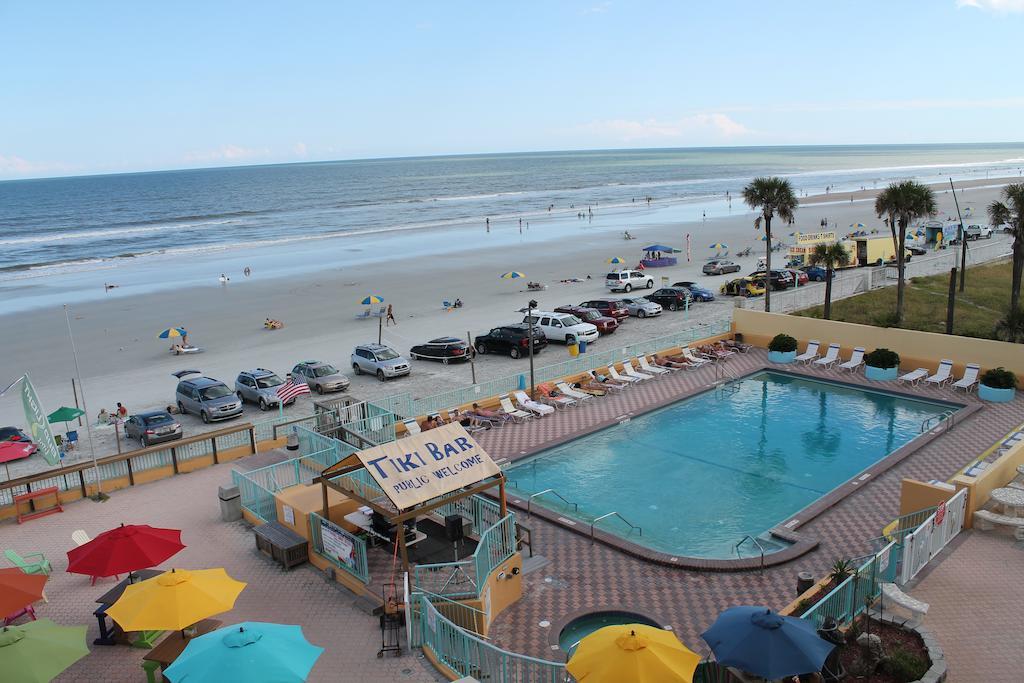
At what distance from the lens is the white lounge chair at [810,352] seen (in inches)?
1059

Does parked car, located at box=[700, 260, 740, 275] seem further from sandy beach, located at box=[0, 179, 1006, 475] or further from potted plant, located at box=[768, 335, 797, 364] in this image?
potted plant, located at box=[768, 335, 797, 364]

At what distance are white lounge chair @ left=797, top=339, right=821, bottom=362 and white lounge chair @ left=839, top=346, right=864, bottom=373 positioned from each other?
46.5 inches

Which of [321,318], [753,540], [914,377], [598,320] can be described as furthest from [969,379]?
[321,318]

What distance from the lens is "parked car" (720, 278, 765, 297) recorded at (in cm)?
3997

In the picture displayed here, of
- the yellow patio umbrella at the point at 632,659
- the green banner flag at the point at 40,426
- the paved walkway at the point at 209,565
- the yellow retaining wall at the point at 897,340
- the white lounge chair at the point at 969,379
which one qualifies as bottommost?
the white lounge chair at the point at 969,379

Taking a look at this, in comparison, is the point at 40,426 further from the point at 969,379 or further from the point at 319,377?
the point at 969,379

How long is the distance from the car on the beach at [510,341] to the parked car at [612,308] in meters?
5.43

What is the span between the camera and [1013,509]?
536 inches

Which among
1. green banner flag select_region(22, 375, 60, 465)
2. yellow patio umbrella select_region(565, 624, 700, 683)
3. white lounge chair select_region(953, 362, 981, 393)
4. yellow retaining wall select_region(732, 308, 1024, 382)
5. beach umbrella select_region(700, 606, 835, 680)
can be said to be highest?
green banner flag select_region(22, 375, 60, 465)

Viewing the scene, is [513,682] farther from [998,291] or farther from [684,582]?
[998,291]

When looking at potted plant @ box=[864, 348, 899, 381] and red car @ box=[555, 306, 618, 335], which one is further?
red car @ box=[555, 306, 618, 335]

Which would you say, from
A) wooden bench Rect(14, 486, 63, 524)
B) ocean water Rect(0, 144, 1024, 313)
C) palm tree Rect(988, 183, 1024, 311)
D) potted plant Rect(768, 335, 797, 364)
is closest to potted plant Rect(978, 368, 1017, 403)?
potted plant Rect(768, 335, 797, 364)

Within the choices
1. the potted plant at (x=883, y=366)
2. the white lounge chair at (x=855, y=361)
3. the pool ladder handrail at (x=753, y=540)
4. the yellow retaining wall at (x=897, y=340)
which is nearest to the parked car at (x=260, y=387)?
the pool ladder handrail at (x=753, y=540)

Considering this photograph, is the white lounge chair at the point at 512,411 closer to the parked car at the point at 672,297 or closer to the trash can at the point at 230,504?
the trash can at the point at 230,504
